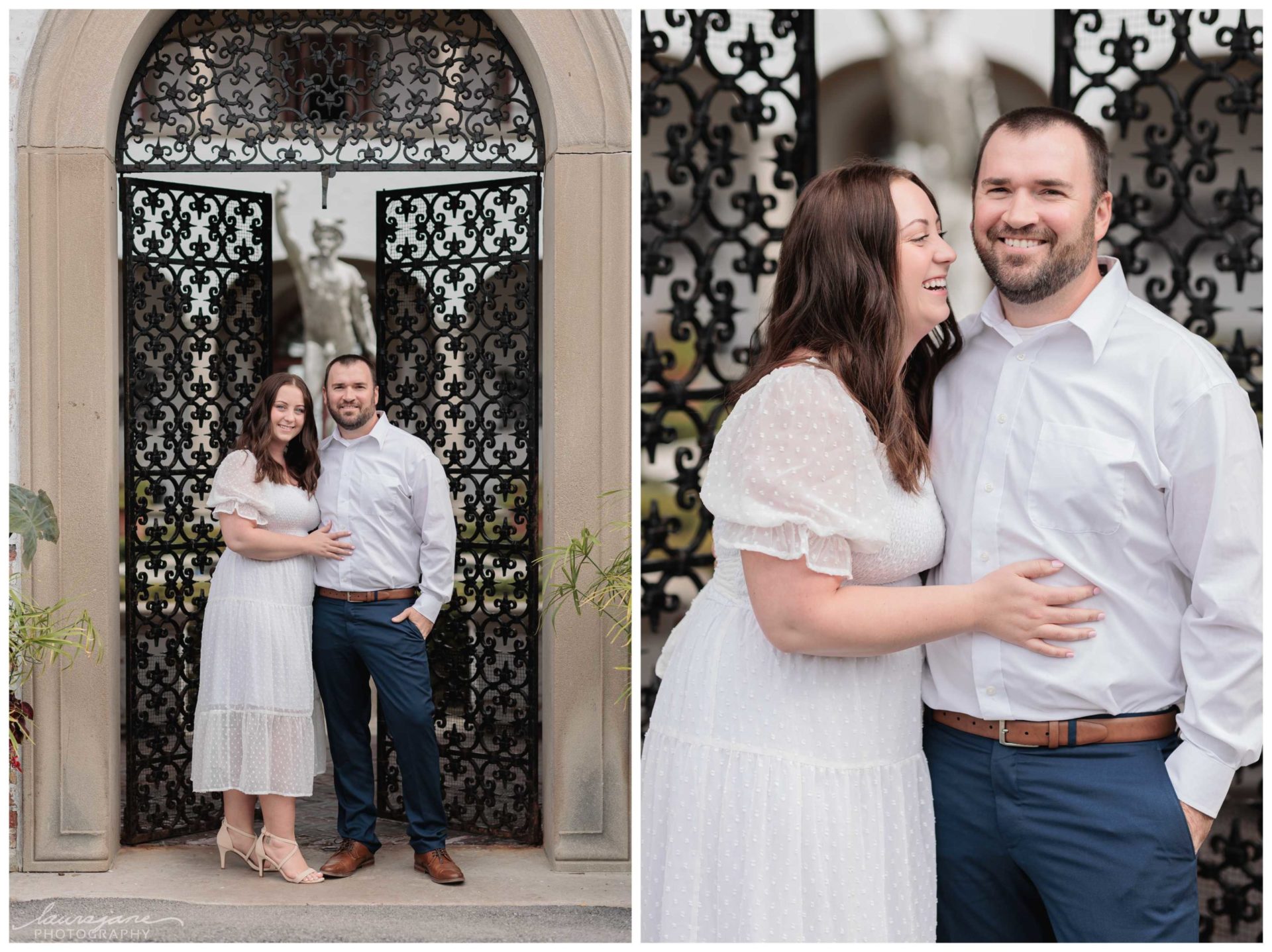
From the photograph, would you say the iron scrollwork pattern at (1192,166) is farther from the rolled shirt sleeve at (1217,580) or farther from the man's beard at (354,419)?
the man's beard at (354,419)

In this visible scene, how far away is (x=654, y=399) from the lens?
325cm

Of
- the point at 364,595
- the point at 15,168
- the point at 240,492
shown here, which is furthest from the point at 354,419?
the point at 15,168

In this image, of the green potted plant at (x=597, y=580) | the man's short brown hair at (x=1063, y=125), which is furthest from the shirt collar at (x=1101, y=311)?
the green potted plant at (x=597, y=580)

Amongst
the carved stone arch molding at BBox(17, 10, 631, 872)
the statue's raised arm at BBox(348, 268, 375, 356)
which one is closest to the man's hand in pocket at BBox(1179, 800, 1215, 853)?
the carved stone arch molding at BBox(17, 10, 631, 872)

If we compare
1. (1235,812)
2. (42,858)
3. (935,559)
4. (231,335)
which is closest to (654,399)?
(935,559)

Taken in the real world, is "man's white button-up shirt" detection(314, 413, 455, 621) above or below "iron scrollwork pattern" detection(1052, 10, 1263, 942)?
below

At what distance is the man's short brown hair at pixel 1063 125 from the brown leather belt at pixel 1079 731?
3.14 feet

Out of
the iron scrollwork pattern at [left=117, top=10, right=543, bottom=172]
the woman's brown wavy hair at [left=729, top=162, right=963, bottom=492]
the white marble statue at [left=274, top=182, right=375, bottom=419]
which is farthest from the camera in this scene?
the white marble statue at [left=274, top=182, right=375, bottom=419]

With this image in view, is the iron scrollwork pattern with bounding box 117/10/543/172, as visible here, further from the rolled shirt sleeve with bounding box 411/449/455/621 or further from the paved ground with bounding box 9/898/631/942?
the paved ground with bounding box 9/898/631/942

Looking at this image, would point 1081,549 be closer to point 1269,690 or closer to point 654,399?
point 1269,690

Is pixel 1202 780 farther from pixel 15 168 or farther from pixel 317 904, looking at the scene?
pixel 15 168

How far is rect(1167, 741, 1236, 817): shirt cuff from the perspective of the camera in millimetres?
2172

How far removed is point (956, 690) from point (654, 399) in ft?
4.15

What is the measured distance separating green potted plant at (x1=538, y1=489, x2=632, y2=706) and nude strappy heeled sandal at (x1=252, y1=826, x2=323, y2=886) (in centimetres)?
121
